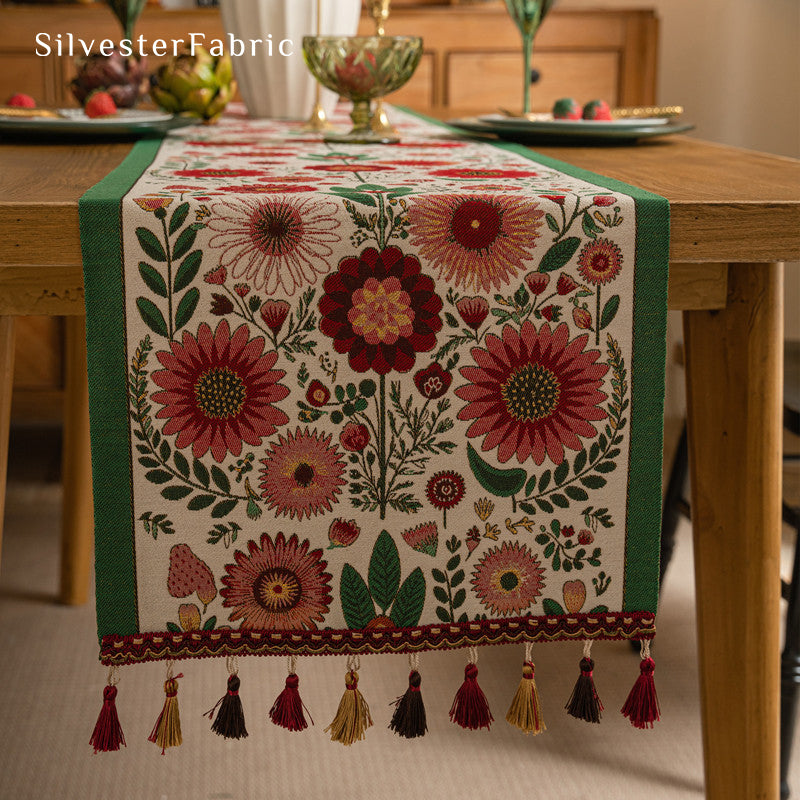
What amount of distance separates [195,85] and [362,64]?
0.37 metres

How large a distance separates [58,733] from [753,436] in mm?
986

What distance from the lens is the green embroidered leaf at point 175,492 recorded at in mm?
717

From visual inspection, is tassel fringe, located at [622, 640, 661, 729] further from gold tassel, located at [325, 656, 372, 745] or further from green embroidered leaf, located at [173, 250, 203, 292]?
green embroidered leaf, located at [173, 250, 203, 292]

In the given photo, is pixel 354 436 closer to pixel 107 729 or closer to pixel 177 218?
pixel 177 218

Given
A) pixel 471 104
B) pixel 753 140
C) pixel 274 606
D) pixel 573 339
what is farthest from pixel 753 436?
pixel 753 140

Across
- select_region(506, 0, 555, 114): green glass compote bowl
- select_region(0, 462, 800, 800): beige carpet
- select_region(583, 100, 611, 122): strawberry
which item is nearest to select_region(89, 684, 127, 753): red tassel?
select_region(0, 462, 800, 800): beige carpet

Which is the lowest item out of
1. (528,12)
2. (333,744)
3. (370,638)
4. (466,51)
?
(333,744)

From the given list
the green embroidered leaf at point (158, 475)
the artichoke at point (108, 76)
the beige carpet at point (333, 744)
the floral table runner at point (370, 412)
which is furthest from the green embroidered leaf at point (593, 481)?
the artichoke at point (108, 76)

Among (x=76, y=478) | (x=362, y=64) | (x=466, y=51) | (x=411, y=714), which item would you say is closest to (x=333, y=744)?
(x=411, y=714)

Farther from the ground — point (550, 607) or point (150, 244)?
point (150, 244)

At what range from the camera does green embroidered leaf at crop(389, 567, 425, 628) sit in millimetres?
750

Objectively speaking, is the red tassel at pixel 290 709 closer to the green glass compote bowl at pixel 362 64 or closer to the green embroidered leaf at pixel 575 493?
the green embroidered leaf at pixel 575 493

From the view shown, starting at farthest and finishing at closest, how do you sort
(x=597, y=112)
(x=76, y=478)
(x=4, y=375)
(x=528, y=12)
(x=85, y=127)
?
1. (x=76, y=478)
2. (x=528, y=12)
3. (x=597, y=112)
4. (x=85, y=127)
5. (x=4, y=375)

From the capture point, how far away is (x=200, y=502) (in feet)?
2.36
